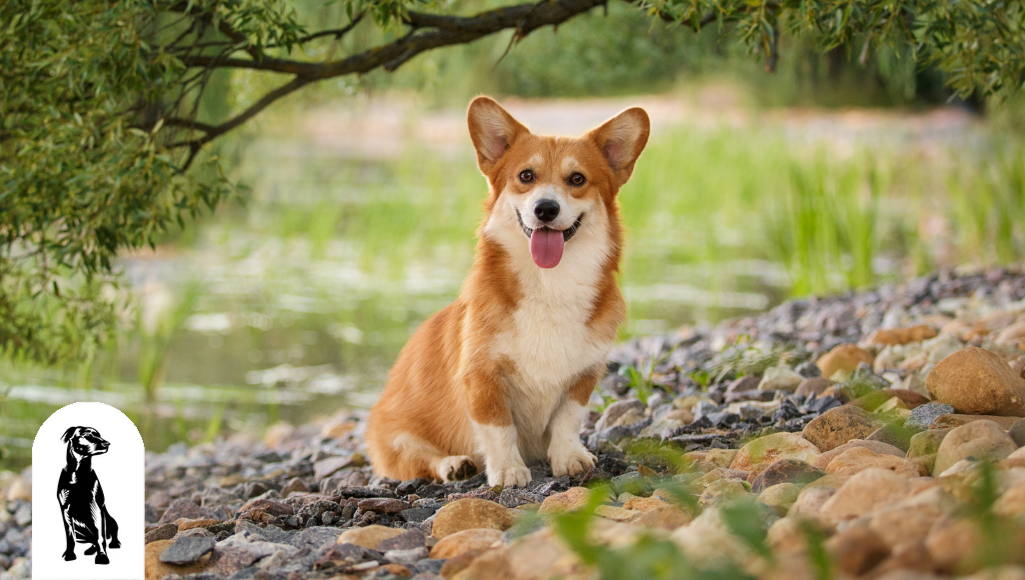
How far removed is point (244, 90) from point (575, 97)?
358cm

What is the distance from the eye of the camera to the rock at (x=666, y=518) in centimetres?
186

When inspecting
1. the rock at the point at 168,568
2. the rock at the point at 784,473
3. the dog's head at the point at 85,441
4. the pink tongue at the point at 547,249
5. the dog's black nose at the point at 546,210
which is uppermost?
the dog's black nose at the point at 546,210

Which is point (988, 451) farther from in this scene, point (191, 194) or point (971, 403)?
point (191, 194)

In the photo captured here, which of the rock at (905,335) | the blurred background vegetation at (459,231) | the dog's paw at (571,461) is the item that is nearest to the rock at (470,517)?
the dog's paw at (571,461)

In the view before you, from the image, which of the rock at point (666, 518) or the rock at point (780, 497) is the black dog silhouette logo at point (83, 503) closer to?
the rock at point (666, 518)

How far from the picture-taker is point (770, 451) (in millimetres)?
2588

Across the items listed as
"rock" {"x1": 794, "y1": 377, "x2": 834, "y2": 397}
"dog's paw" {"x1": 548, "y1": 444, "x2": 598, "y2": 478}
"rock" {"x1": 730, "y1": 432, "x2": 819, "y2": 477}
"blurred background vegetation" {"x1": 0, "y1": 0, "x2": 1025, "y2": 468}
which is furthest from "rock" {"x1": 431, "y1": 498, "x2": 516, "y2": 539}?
"blurred background vegetation" {"x1": 0, "y1": 0, "x2": 1025, "y2": 468}

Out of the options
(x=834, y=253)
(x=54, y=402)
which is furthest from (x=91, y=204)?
(x=834, y=253)

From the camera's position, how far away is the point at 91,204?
3.25m

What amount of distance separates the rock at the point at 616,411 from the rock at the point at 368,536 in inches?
60.8

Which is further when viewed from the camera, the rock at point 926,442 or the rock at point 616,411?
the rock at point 616,411

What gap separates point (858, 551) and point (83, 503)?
1610mm

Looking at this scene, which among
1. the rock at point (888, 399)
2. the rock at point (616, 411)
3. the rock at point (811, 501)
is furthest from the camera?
the rock at point (616, 411)

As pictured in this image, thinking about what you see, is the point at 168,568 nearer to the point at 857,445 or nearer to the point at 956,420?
the point at 857,445
